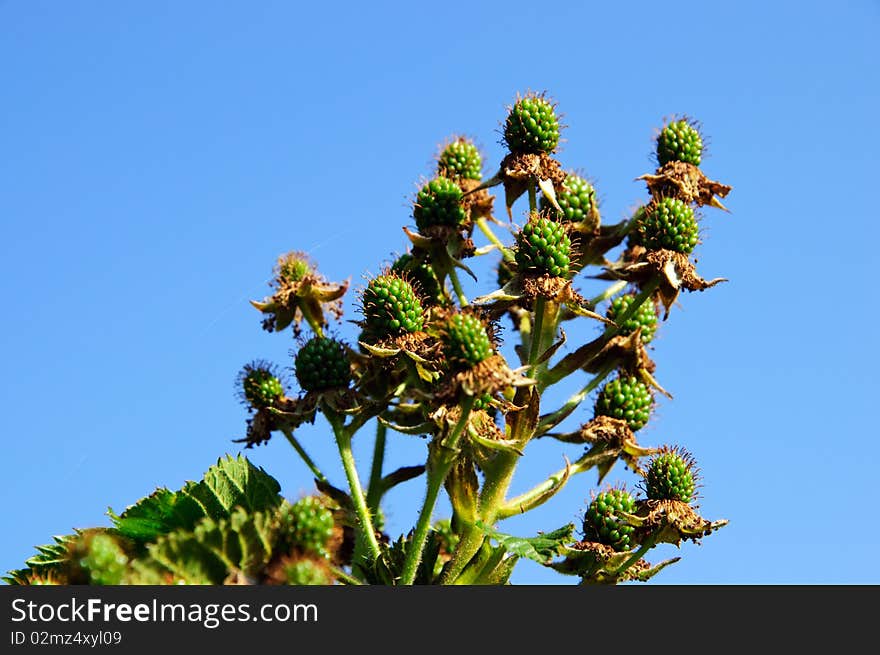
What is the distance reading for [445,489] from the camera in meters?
9.08

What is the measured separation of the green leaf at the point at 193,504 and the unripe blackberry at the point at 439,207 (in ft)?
7.52

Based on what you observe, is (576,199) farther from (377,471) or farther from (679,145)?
(377,471)

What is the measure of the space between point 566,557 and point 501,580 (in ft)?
1.84

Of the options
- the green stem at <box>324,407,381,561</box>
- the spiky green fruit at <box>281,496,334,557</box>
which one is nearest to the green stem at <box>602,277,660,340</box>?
the green stem at <box>324,407,381,561</box>

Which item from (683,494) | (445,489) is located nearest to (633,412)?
(683,494)

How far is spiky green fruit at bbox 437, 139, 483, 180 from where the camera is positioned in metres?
10.4

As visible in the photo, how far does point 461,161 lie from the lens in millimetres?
10445

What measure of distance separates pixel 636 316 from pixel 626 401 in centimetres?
68

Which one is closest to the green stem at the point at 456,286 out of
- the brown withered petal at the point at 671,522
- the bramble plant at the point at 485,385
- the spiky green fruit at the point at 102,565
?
the bramble plant at the point at 485,385

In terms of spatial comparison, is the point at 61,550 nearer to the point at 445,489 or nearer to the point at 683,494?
the point at 445,489

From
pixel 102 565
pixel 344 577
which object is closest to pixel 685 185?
pixel 344 577

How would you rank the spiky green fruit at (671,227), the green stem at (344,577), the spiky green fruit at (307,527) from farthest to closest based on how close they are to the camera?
the spiky green fruit at (671,227), the green stem at (344,577), the spiky green fruit at (307,527)

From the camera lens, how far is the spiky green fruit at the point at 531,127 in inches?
379

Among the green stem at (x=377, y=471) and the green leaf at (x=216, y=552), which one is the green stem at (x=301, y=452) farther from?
the green leaf at (x=216, y=552)
